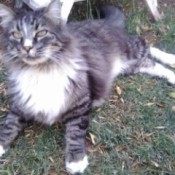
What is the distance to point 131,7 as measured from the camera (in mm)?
4723

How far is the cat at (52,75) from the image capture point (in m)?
2.65

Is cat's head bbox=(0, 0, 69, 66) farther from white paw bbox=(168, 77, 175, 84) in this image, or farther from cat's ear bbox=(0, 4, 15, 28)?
white paw bbox=(168, 77, 175, 84)

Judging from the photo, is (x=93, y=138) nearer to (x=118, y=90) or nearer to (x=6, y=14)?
(x=118, y=90)

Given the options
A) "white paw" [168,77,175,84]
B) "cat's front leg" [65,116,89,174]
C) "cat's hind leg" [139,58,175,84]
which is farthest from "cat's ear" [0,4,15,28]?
"white paw" [168,77,175,84]

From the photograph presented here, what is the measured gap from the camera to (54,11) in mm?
2699

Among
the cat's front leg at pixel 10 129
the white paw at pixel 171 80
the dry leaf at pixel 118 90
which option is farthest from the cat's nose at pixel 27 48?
the white paw at pixel 171 80

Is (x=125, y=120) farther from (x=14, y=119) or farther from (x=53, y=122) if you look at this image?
(x=14, y=119)

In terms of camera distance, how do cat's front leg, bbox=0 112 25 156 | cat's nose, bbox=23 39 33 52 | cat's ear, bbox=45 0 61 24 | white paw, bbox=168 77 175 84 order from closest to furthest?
cat's nose, bbox=23 39 33 52
cat's ear, bbox=45 0 61 24
cat's front leg, bbox=0 112 25 156
white paw, bbox=168 77 175 84

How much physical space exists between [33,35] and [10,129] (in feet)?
2.47

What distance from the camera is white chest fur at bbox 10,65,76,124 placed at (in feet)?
9.06

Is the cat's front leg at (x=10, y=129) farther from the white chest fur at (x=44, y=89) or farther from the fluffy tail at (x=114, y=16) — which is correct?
the fluffy tail at (x=114, y=16)

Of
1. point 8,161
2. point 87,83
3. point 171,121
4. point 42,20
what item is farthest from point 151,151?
point 42,20

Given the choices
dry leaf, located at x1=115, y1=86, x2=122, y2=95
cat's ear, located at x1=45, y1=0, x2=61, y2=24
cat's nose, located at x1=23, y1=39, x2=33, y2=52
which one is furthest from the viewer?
dry leaf, located at x1=115, y1=86, x2=122, y2=95

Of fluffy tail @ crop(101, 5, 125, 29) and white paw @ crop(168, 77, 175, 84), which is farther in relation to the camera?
fluffy tail @ crop(101, 5, 125, 29)
